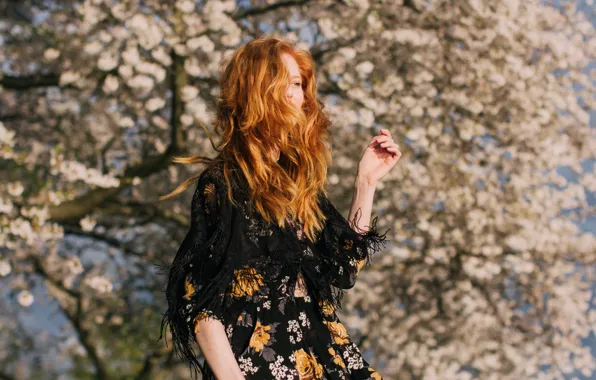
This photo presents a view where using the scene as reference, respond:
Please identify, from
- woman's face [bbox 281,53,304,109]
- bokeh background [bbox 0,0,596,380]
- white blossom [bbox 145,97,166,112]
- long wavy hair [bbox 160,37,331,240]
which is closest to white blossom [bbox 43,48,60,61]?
bokeh background [bbox 0,0,596,380]

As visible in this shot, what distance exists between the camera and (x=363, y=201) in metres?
2.79

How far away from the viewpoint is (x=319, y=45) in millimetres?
7906

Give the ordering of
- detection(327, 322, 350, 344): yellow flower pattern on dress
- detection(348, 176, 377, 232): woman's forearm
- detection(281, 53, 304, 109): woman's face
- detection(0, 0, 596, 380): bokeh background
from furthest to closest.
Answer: detection(0, 0, 596, 380): bokeh background, detection(348, 176, 377, 232): woman's forearm, detection(281, 53, 304, 109): woman's face, detection(327, 322, 350, 344): yellow flower pattern on dress

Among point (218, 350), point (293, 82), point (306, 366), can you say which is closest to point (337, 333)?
point (306, 366)

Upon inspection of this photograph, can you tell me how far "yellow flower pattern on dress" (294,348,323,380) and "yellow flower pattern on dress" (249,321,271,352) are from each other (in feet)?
0.31

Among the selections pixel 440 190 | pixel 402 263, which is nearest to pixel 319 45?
pixel 440 190

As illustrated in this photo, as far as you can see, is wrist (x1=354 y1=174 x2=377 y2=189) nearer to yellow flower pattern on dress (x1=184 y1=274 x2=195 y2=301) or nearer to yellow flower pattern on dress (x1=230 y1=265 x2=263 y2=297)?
yellow flower pattern on dress (x1=230 y1=265 x2=263 y2=297)

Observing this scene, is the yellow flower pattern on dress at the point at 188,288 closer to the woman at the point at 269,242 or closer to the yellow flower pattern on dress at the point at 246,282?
the woman at the point at 269,242

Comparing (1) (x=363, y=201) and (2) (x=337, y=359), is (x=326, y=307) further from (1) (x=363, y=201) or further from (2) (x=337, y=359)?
(1) (x=363, y=201)

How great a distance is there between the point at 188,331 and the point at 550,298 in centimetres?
697

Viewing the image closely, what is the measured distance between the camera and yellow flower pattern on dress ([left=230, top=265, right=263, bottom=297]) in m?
2.40

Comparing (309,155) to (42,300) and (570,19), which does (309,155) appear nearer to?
(570,19)

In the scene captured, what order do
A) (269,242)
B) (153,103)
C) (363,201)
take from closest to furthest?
1. (269,242)
2. (363,201)
3. (153,103)

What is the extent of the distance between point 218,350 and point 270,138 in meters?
0.68
